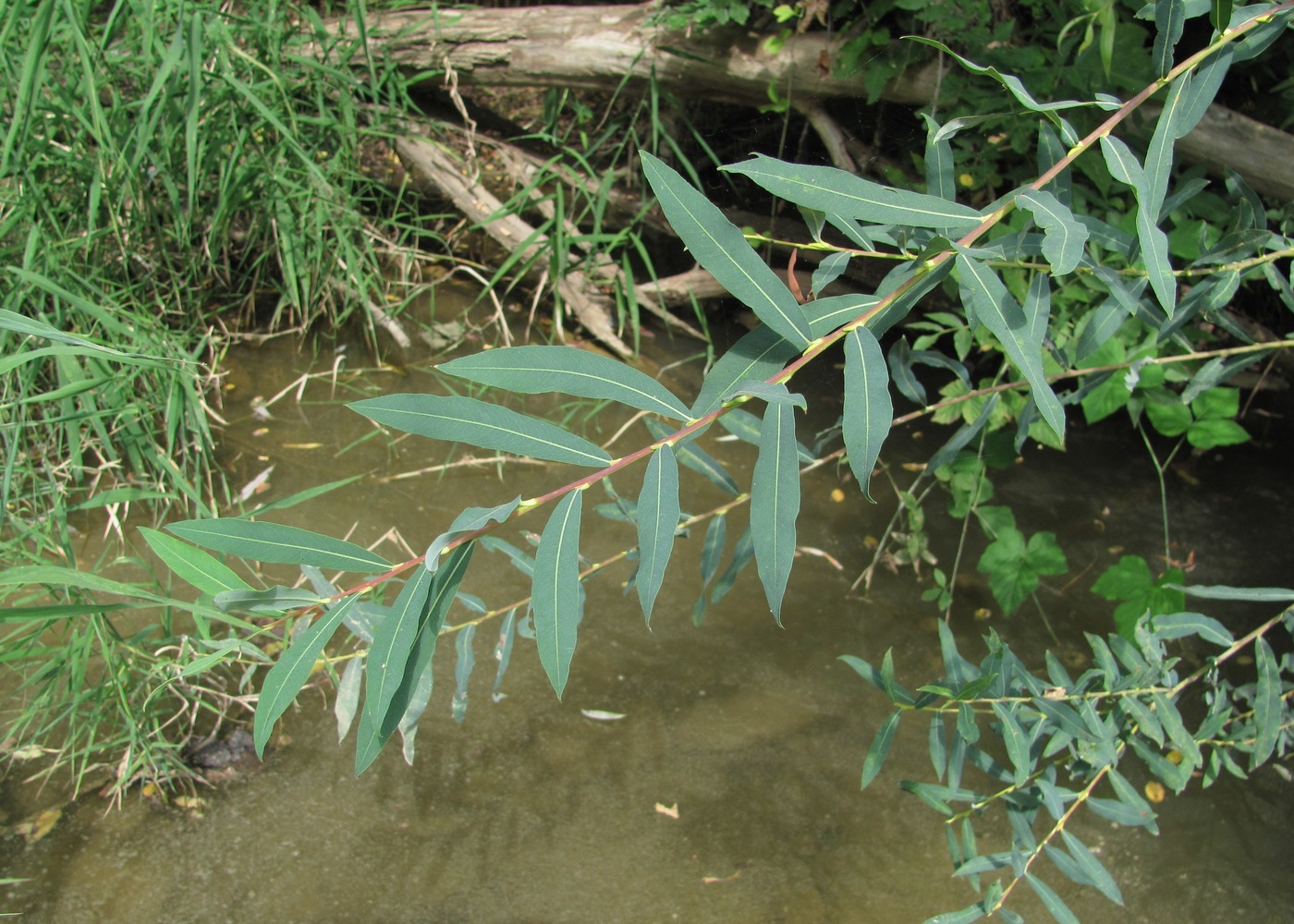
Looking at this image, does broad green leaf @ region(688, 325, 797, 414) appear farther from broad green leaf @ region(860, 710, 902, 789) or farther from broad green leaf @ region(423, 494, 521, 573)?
broad green leaf @ region(860, 710, 902, 789)

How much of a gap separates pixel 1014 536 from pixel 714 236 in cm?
151

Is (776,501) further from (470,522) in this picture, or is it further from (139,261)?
(139,261)

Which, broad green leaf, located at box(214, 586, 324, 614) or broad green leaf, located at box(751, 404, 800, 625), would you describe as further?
broad green leaf, located at box(214, 586, 324, 614)

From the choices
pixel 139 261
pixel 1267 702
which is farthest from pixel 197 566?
pixel 139 261

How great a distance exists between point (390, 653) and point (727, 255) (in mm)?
399

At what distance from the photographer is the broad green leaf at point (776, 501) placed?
72cm

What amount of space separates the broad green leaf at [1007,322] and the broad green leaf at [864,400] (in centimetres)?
8

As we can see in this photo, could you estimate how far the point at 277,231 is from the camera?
250cm

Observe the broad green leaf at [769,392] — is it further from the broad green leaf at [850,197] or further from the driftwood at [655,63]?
the driftwood at [655,63]

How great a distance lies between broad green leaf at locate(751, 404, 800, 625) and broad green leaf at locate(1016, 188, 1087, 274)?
23cm

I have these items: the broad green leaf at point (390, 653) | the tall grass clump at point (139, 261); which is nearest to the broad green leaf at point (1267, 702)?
the broad green leaf at point (390, 653)

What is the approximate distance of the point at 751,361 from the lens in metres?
0.75

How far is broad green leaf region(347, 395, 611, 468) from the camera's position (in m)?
0.71

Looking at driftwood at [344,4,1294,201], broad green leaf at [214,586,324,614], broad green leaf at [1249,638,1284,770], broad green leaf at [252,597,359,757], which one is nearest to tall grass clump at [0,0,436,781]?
driftwood at [344,4,1294,201]
